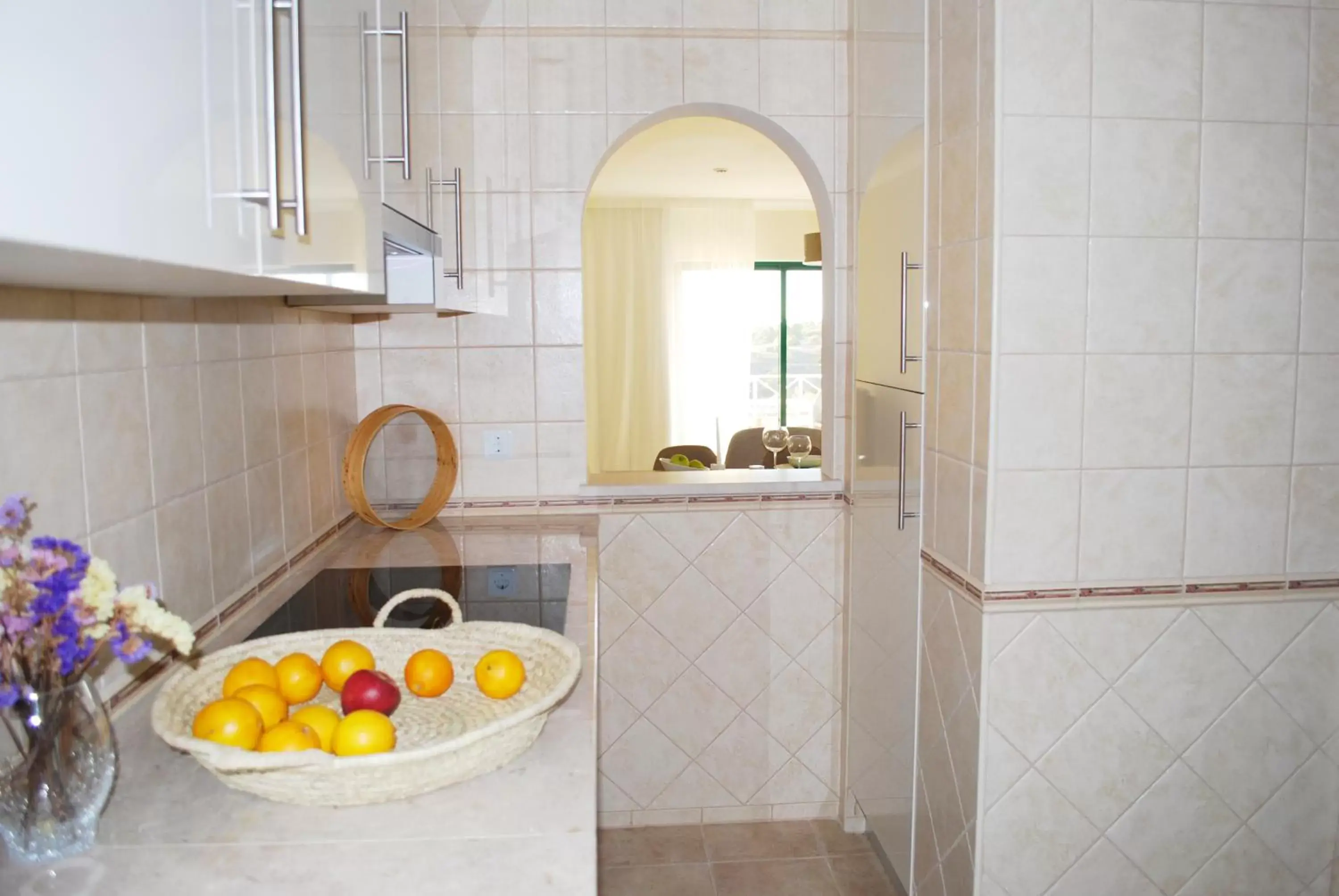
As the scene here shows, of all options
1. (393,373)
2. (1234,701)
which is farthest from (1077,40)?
(393,373)

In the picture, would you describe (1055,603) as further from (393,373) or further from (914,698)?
(393,373)

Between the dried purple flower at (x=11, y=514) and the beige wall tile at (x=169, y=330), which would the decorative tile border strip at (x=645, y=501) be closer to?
the beige wall tile at (x=169, y=330)

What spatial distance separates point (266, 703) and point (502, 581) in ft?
Answer: 3.01

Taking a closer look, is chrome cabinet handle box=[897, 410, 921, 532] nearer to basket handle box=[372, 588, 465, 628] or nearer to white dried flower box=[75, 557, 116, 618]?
basket handle box=[372, 588, 465, 628]

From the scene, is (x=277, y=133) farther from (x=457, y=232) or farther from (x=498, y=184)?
(x=498, y=184)

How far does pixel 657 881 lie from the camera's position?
275cm

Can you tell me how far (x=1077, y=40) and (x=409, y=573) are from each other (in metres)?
1.69

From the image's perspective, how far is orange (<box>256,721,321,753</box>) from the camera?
1.13 metres

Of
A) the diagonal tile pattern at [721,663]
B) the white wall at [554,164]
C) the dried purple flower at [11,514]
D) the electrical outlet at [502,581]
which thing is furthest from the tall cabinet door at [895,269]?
the dried purple flower at [11,514]

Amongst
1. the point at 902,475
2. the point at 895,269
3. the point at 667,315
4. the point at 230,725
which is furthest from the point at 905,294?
the point at 667,315

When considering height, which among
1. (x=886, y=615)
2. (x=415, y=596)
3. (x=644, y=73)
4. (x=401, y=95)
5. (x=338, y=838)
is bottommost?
(x=886, y=615)

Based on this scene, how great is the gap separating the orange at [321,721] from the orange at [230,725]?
0.04 meters

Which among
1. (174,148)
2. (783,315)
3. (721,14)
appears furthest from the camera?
(783,315)

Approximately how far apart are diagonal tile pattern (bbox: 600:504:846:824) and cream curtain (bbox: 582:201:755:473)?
4625mm
